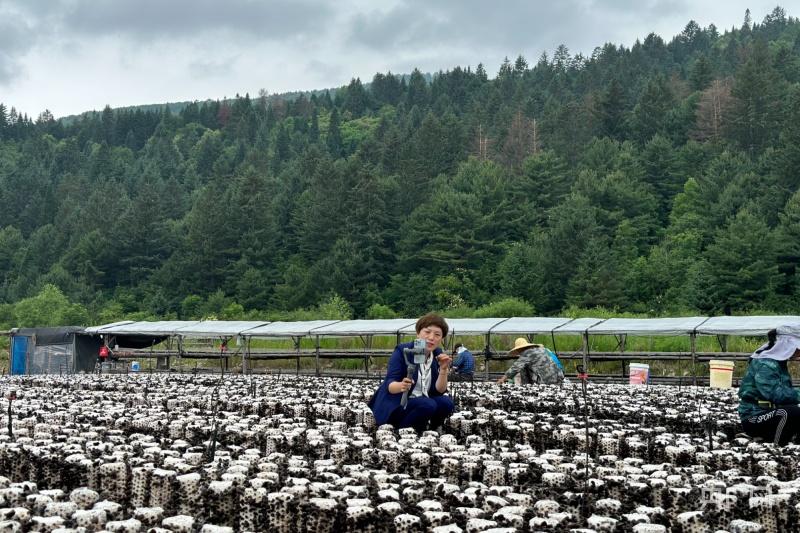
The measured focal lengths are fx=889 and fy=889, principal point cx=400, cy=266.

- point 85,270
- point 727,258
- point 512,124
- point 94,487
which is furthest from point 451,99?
point 94,487

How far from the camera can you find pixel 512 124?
11450 centimetres

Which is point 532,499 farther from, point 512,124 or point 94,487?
point 512,124

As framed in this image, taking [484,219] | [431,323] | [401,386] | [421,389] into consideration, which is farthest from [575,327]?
[484,219]

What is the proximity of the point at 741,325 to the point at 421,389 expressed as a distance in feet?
56.0

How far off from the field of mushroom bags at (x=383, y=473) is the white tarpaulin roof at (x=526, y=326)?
14298 millimetres

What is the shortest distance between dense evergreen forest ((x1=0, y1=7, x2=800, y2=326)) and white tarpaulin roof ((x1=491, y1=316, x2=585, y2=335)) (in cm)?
3701

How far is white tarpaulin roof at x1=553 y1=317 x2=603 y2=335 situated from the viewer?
2816 centimetres

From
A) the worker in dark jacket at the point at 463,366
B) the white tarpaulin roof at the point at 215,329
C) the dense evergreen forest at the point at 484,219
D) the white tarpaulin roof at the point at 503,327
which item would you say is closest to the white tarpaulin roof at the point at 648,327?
the white tarpaulin roof at the point at 503,327

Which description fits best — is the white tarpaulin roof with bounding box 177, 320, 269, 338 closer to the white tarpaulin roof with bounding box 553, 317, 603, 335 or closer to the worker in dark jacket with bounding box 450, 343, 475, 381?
the white tarpaulin roof with bounding box 553, 317, 603, 335

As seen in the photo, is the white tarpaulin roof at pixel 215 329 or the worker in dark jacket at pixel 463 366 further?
the white tarpaulin roof at pixel 215 329

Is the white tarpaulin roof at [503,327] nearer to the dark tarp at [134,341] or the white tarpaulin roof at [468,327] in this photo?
the white tarpaulin roof at [468,327]

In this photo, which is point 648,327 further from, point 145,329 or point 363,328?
point 145,329

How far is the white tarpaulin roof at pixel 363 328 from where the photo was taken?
31062 mm

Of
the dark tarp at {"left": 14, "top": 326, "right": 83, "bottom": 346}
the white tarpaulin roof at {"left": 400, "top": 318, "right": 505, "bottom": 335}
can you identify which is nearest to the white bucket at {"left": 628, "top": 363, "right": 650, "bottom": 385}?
the white tarpaulin roof at {"left": 400, "top": 318, "right": 505, "bottom": 335}
